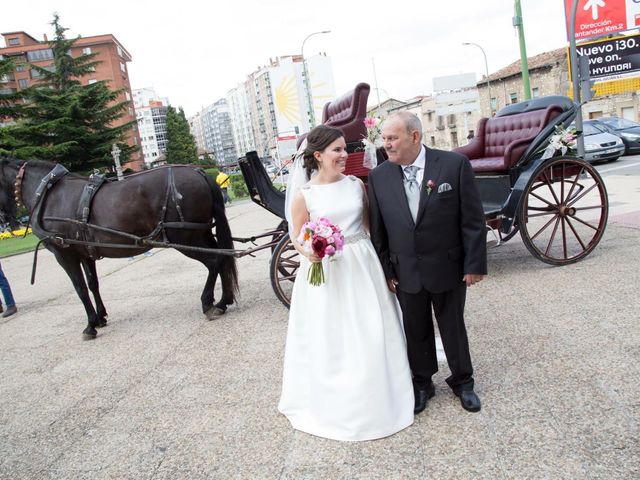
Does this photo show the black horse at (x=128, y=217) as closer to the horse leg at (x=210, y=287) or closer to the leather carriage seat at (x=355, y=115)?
the horse leg at (x=210, y=287)

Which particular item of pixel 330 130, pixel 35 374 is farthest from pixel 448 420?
pixel 35 374

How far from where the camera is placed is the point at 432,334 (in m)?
3.05

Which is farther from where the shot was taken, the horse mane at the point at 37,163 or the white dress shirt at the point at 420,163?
the horse mane at the point at 37,163

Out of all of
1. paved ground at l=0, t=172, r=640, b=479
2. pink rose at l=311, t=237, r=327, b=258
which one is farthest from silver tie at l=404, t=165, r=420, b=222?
paved ground at l=0, t=172, r=640, b=479

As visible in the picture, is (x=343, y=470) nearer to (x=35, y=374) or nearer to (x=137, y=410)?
(x=137, y=410)

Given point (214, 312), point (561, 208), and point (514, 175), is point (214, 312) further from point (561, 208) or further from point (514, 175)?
point (561, 208)

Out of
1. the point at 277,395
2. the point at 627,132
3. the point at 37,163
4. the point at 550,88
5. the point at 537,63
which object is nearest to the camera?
the point at 277,395

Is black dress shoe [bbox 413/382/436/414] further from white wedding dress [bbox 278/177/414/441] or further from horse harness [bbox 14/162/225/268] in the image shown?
horse harness [bbox 14/162/225/268]

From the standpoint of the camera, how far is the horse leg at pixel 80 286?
5352 mm

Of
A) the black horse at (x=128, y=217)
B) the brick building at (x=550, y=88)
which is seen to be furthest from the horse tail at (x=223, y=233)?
the brick building at (x=550, y=88)

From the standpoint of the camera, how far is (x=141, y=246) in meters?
5.35

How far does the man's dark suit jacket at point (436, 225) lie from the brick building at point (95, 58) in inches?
2445

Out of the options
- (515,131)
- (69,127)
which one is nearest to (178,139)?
(69,127)

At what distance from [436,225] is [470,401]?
1.09 meters
